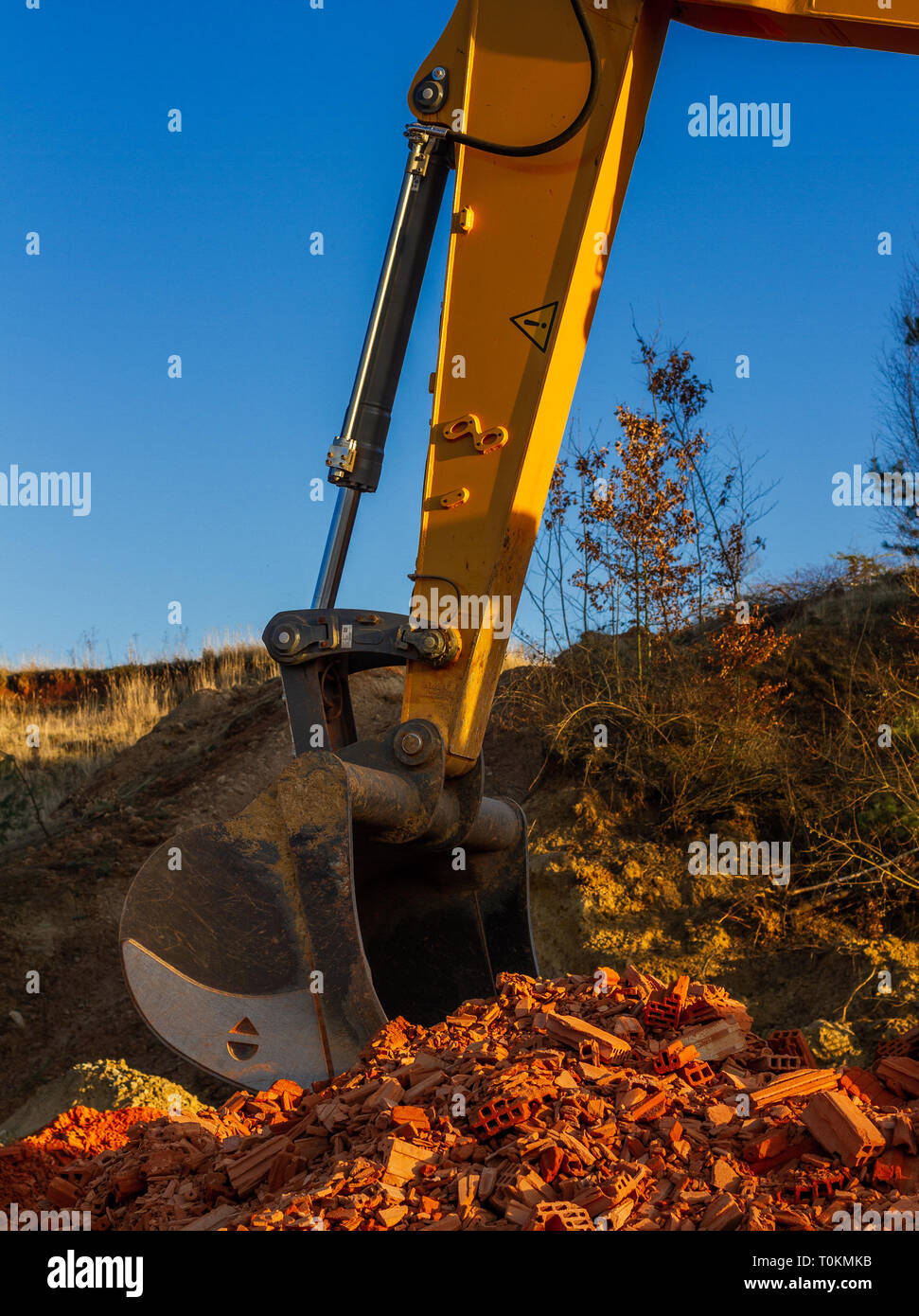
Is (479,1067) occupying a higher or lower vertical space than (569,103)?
lower

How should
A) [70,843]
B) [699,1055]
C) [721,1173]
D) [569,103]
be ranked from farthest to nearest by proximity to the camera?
[70,843]
[569,103]
[699,1055]
[721,1173]

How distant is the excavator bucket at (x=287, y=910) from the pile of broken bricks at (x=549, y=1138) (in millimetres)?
179

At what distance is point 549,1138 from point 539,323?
3183 mm

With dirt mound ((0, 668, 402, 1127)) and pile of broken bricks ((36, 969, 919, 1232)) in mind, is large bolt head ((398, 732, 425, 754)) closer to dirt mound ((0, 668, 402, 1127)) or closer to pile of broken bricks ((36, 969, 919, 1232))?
pile of broken bricks ((36, 969, 919, 1232))

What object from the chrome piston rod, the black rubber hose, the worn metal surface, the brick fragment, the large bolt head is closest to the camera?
the brick fragment

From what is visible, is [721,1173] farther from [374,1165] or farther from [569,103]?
[569,103]

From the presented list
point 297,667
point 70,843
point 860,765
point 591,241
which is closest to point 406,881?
point 297,667

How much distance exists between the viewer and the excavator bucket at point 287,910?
4.51 metres

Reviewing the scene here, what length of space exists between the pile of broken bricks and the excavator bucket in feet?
0.59

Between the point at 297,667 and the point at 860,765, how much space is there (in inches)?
190

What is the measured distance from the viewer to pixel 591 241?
502cm

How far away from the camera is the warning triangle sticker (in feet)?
16.3

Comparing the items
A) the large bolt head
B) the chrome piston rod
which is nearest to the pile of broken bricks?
the large bolt head

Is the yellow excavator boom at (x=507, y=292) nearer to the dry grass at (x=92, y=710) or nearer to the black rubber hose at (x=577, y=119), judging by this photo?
the black rubber hose at (x=577, y=119)
